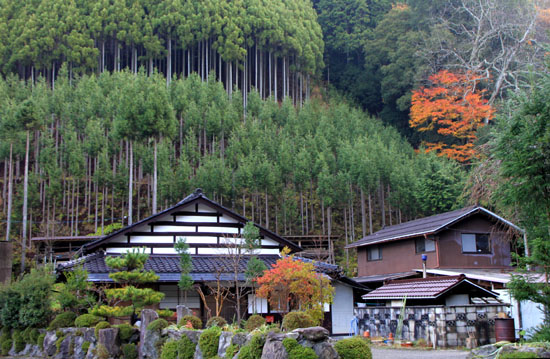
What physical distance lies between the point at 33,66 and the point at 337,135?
2832 cm

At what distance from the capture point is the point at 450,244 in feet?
81.3

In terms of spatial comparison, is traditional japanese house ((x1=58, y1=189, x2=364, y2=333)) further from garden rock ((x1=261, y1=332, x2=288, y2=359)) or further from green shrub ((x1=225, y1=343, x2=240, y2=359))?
garden rock ((x1=261, y1=332, x2=288, y2=359))

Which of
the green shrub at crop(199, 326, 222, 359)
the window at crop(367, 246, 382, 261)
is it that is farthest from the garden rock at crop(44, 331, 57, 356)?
the window at crop(367, 246, 382, 261)

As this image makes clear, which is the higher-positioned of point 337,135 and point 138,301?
point 337,135

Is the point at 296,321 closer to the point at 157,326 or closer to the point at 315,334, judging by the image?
the point at 315,334

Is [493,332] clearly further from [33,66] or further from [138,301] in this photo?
[33,66]

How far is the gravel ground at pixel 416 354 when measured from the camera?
1275cm

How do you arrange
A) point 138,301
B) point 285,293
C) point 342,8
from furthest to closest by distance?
point 342,8 → point 285,293 → point 138,301

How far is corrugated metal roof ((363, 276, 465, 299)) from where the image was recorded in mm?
16109

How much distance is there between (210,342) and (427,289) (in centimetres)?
844

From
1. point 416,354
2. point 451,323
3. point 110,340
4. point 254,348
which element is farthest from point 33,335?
point 451,323

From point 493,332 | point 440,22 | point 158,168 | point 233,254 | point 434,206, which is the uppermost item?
point 440,22

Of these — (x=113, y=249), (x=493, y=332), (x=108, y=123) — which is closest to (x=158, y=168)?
(x=108, y=123)

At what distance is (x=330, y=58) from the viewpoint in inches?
2537
